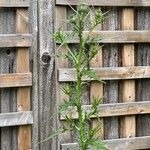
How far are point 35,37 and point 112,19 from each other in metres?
0.60

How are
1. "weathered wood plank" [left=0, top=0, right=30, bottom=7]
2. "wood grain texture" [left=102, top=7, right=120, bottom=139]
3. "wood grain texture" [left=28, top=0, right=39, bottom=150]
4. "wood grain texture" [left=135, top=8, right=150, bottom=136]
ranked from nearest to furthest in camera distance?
1. "weathered wood plank" [left=0, top=0, right=30, bottom=7]
2. "wood grain texture" [left=28, top=0, right=39, bottom=150]
3. "wood grain texture" [left=102, top=7, right=120, bottom=139]
4. "wood grain texture" [left=135, top=8, right=150, bottom=136]

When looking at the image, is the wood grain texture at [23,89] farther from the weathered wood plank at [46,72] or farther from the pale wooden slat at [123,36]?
the pale wooden slat at [123,36]

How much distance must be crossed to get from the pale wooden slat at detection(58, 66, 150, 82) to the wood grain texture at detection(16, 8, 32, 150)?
0.79 ft

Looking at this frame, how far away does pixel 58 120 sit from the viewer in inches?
121

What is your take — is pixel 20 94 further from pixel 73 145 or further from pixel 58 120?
pixel 73 145

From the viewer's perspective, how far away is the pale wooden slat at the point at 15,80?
2893mm

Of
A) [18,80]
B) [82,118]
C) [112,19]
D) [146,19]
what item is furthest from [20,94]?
[82,118]

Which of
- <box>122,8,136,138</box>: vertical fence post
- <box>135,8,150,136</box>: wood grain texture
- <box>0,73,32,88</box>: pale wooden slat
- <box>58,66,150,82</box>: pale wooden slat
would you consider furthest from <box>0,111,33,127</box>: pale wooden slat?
<box>135,8,150,136</box>: wood grain texture

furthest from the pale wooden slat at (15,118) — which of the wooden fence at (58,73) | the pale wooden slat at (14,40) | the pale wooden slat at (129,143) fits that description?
the pale wooden slat at (129,143)

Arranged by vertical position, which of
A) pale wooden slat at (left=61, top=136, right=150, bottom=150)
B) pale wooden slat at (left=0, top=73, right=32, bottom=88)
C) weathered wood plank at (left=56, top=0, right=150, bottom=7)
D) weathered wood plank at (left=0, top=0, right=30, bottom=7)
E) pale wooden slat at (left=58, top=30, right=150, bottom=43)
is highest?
weathered wood plank at (left=56, top=0, right=150, bottom=7)

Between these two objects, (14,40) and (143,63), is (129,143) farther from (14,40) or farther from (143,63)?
(14,40)

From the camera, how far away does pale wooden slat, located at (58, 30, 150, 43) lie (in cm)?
315

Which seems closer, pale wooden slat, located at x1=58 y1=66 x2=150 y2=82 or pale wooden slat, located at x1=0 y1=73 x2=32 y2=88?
pale wooden slat, located at x1=0 y1=73 x2=32 y2=88

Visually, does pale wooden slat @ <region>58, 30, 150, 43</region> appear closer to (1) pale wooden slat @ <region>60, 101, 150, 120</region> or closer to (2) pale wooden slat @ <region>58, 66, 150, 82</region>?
(2) pale wooden slat @ <region>58, 66, 150, 82</region>
